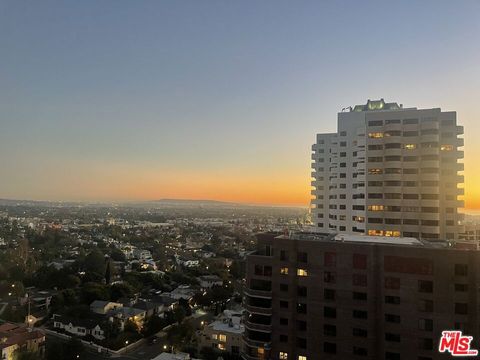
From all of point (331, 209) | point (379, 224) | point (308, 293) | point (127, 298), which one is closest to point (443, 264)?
point (308, 293)

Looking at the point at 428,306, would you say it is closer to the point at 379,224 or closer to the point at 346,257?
the point at 346,257

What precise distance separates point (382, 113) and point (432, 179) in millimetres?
4673

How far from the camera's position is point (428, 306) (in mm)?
12094

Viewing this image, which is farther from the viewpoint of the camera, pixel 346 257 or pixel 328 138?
pixel 328 138

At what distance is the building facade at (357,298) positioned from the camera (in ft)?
39.2

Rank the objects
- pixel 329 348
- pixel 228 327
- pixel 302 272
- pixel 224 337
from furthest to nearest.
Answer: pixel 228 327 < pixel 224 337 < pixel 302 272 < pixel 329 348

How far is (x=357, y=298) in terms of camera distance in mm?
12859

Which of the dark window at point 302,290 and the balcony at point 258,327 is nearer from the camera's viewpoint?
the dark window at point 302,290

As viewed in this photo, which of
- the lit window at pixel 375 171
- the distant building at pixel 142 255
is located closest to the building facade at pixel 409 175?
the lit window at pixel 375 171

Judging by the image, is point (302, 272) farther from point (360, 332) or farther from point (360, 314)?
point (360, 332)

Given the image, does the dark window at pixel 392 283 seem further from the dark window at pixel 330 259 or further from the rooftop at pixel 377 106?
the rooftop at pixel 377 106

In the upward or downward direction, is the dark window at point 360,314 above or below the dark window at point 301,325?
above

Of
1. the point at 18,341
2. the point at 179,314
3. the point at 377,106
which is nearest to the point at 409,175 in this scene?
the point at 377,106

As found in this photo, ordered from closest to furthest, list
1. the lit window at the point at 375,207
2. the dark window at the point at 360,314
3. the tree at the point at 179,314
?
1. the dark window at the point at 360,314
2. the lit window at the point at 375,207
3. the tree at the point at 179,314
